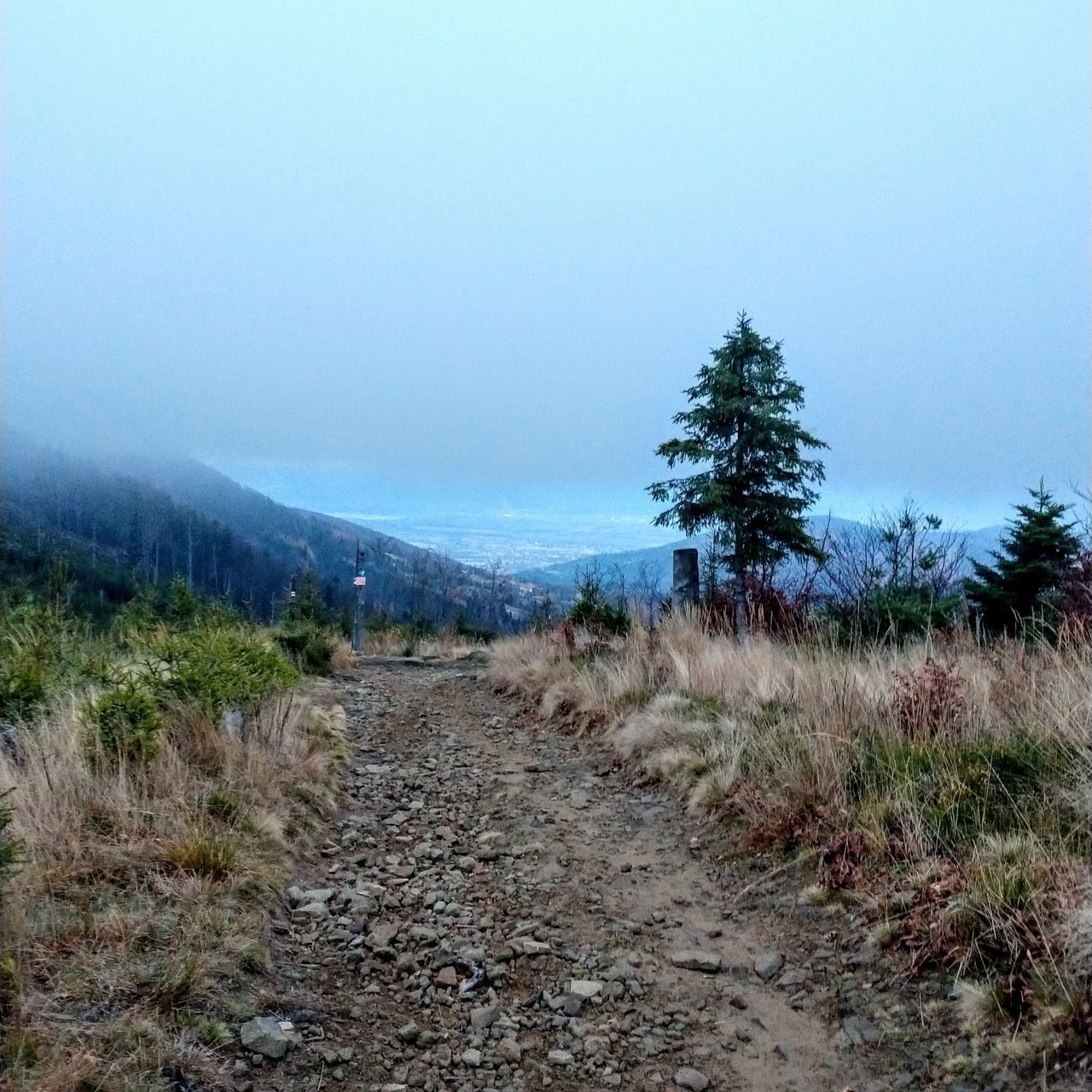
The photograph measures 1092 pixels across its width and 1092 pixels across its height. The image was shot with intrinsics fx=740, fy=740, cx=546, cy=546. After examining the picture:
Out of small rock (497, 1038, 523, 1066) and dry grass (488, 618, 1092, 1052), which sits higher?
dry grass (488, 618, 1092, 1052)

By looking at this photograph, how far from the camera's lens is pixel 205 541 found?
8462 cm

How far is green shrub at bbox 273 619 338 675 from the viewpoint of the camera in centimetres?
1134

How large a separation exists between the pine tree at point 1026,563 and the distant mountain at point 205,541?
1384 cm

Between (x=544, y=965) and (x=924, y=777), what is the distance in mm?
2100

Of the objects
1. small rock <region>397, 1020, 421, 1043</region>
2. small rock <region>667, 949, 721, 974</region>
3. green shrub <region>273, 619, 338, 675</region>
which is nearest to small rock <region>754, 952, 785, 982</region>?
small rock <region>667, 949, 721, 974</region>

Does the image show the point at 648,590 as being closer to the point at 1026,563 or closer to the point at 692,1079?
the point at 1026,563

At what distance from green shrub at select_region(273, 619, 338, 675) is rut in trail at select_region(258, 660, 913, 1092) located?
6.13 meters

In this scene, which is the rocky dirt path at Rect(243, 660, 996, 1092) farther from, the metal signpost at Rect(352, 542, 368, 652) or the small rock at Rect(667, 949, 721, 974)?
the metal signpost at Rect(352, 542, 368, 652)

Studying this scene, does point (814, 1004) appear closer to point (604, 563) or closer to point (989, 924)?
point (989, 924)

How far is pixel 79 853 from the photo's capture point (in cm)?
338

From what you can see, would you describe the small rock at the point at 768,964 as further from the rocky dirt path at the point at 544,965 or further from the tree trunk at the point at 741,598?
the tree trunk at the point at 741,598

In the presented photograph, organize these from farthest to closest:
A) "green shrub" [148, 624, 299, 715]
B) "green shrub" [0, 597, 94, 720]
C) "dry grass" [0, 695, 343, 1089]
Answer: "green shrub" [148, 624, 299, 715]
"green shrub" [0, 597, 94, 720]
"dry grass" [0, 695, 343, 1089]

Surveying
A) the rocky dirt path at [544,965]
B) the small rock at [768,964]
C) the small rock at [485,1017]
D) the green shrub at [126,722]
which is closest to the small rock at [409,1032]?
the rocky dirt path at [544,965]

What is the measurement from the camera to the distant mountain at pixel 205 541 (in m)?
42.8
